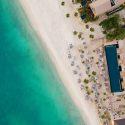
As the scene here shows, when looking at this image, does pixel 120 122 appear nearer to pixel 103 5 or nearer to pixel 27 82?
pixel 27 82

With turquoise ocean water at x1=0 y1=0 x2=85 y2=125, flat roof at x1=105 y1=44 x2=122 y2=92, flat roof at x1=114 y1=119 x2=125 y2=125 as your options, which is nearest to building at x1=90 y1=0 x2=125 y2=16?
flat roof at x1=105 y1=44 x2=122 y2=92

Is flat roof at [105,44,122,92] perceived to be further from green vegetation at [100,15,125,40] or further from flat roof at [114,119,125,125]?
flat roof at [114,119,125,125]

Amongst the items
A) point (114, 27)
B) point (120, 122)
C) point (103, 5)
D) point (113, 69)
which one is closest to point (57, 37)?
point (103, 5)

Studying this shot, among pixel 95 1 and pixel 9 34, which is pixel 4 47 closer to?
pixel 9 34

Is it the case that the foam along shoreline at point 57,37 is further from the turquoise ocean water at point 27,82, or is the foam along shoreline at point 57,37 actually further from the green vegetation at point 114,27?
the green vegetation at point 114,27

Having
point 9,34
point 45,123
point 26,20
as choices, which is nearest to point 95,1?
point 26,20
